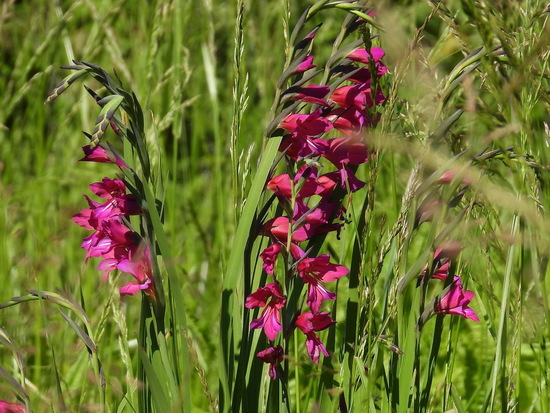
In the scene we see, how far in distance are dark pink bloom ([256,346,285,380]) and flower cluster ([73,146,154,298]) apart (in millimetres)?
169

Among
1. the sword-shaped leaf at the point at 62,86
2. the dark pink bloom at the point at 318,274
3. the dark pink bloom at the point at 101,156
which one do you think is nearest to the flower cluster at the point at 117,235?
the dark pink bloom at the point at 101,156

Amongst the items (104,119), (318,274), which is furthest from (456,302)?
(104,119)

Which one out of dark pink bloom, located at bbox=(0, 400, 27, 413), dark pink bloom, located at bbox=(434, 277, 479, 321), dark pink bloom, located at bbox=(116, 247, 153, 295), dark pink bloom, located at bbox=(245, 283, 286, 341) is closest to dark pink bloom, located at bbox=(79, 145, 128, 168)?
dark pink bloom, located at bbox=(116, 247, 153, 295)

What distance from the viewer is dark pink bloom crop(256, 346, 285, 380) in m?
1.01

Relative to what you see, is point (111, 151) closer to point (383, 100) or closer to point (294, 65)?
point (294, 65)

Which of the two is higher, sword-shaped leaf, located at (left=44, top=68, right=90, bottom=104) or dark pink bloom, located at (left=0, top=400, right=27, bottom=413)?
sword-shaped leaf, located at (left=44, top=68, right=90, bottom=104)

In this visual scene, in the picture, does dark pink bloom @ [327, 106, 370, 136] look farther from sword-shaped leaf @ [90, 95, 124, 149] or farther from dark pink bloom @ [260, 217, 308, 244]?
sword-shaped leaf @ [90, 95, 124, 149]

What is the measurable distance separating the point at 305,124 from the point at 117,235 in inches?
11.0

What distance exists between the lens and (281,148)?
104 cm

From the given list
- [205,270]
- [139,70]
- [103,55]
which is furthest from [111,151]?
[103,55]

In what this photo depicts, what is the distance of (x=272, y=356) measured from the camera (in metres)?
1.01

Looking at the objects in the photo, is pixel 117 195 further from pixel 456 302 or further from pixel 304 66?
pixel 456 302

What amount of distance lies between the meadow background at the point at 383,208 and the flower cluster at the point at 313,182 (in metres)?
0.05

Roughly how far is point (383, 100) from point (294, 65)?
0.14 meters
